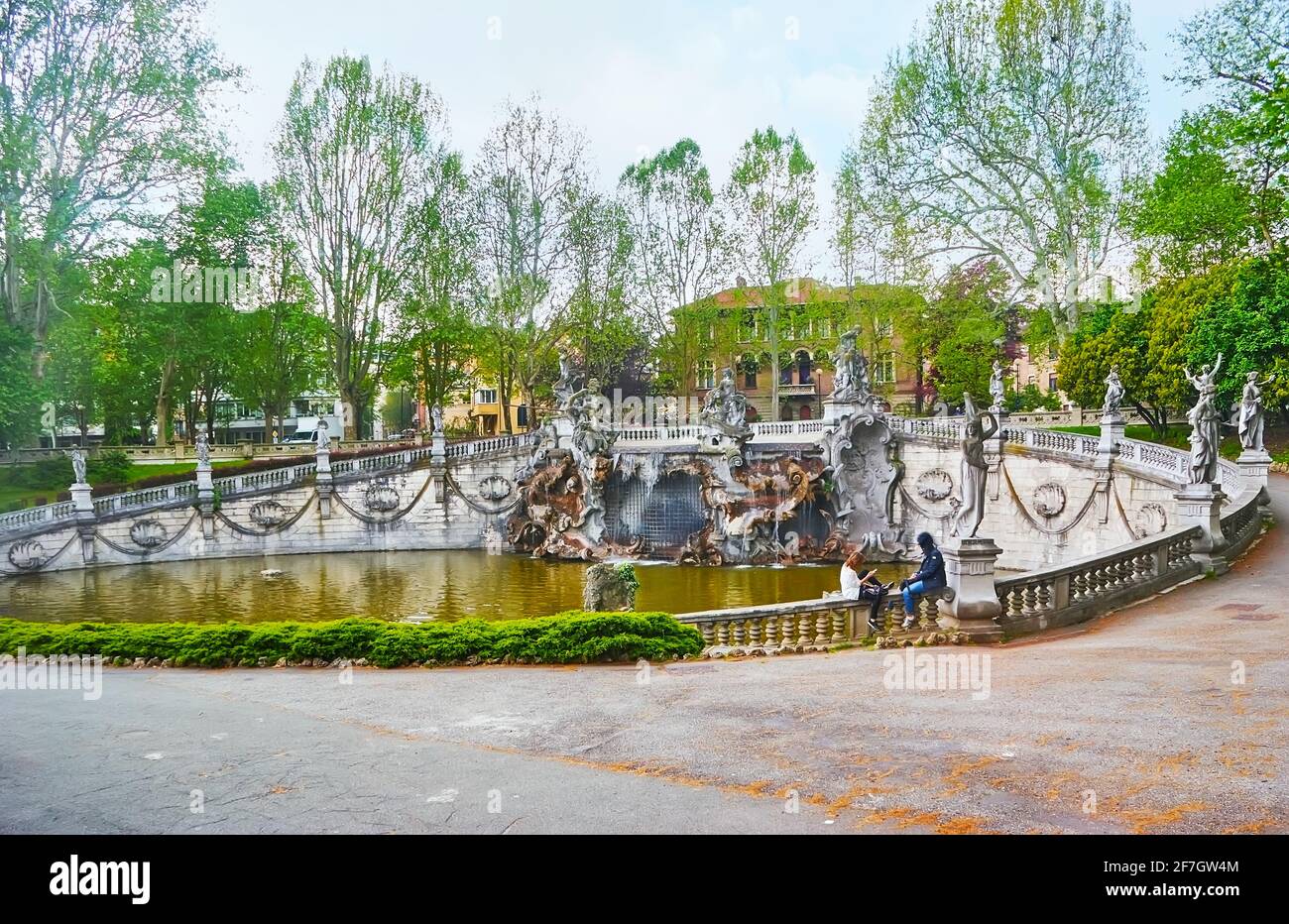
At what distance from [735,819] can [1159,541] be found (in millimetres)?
12780

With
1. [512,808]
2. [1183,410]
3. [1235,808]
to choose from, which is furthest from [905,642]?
[1183,410]

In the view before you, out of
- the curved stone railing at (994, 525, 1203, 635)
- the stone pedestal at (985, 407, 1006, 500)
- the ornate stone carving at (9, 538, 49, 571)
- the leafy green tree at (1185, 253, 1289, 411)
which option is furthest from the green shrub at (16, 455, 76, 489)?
the leafy green tree at (1185, 253, 1289, 411)

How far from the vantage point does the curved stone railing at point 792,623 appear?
13.7 metres

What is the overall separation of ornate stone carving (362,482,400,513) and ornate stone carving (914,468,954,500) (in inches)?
849

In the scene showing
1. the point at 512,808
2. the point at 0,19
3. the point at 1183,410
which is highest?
the point at 0,19

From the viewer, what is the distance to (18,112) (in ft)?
89.4

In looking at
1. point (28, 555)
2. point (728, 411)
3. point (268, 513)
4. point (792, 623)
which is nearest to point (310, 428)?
point (268, 513)

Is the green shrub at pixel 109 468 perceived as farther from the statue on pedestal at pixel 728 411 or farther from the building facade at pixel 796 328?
the building facade at pixel 796 328

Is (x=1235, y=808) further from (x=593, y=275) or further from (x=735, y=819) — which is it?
(x=593, y=275)

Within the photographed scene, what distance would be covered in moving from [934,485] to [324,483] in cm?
2455

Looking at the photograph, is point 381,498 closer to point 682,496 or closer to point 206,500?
point 206,500

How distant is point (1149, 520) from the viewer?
22.7 m

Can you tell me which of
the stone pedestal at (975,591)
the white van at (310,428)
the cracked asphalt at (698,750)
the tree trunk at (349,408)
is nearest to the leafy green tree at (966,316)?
the stone pedestal at (975,591)

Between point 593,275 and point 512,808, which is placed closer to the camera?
point 512,808
